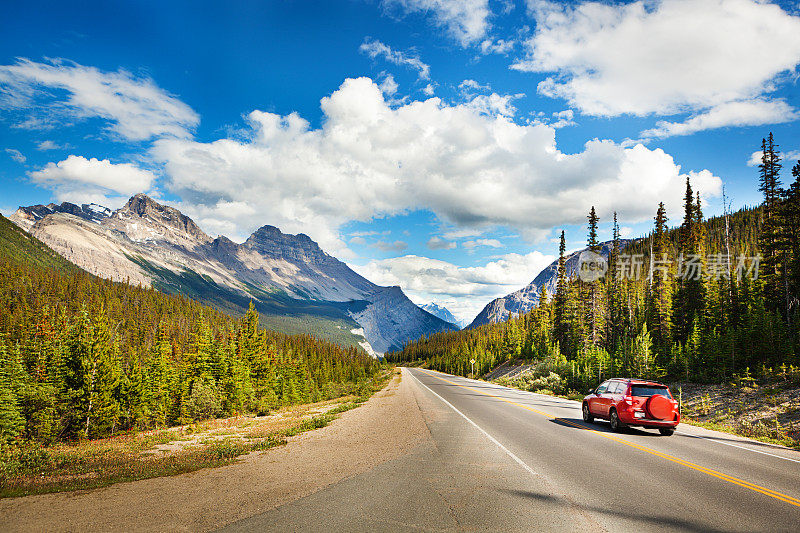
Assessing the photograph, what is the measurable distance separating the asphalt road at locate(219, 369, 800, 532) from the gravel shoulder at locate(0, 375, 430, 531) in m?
0.64

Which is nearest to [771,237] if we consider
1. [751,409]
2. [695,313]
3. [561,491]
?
[695,313]

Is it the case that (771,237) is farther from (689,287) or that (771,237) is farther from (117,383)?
(117,383)

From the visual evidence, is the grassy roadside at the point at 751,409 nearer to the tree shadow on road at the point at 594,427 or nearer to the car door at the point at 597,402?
the tree shadow on road at the point at 594,427

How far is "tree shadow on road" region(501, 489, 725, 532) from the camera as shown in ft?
18.3

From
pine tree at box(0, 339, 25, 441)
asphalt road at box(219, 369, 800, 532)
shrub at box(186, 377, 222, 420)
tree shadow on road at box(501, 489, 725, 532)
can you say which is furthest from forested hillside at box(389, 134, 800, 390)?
pine tree at box(0, 339, 25, 441)

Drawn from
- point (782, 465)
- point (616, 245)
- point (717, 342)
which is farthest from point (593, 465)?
point (616, 245)

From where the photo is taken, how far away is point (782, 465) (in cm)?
964

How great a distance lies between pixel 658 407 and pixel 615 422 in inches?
65.1

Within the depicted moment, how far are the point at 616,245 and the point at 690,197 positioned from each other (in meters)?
26.2

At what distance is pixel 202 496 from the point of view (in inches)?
286

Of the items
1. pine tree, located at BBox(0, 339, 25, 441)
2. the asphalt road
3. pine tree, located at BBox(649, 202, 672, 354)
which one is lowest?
pine tree, located at BBox(0, 339, 25, 441)

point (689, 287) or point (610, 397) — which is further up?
point (689, 287)

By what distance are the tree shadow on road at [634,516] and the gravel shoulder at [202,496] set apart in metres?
4.09

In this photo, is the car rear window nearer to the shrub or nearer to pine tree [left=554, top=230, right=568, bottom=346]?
the shrub
